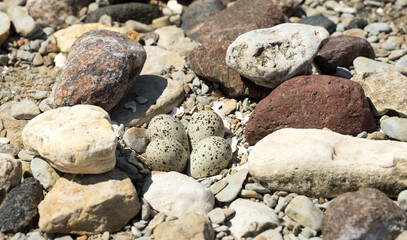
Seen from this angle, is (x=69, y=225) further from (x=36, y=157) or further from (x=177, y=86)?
(x=177, y=86)

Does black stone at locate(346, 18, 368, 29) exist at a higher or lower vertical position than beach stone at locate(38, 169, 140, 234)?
higher

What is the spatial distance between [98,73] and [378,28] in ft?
14.5

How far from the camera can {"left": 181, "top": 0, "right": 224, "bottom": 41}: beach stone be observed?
7.37m

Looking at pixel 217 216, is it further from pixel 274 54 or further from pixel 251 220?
pixel 274 54

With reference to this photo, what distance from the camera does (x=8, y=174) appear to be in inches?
172

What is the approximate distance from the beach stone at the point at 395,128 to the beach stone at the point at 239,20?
7.36 ft

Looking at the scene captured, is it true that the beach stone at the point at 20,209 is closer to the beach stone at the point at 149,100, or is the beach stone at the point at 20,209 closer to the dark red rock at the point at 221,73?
the beach stone at the point at 149,100

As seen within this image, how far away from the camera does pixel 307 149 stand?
4.18 m

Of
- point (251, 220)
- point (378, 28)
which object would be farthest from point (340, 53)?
point (251, 220)

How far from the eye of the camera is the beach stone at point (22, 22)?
23.0 ft

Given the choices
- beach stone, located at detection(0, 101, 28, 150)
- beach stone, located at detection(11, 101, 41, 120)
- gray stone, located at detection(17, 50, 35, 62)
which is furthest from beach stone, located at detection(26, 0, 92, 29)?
beach stone, located at detection(11, 101, 41, 120)

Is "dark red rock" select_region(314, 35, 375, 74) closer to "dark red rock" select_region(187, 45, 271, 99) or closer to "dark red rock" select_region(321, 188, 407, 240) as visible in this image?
"dark red rock" select_region(187, 45, 271, 99)

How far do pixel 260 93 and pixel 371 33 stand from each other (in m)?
2.67

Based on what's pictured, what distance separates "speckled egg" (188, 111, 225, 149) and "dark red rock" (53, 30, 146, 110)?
891mm
